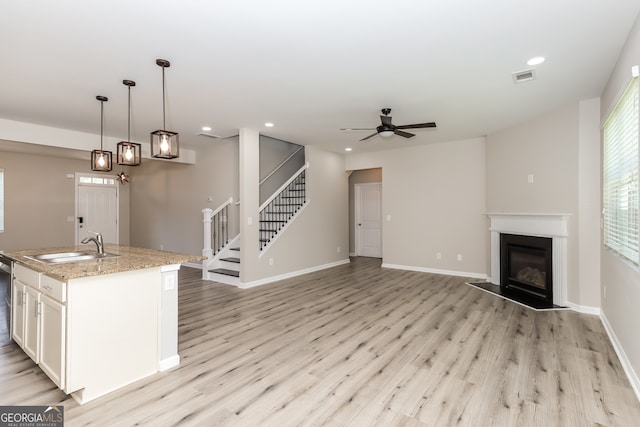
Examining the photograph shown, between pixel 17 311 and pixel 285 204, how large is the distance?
14.9 ft

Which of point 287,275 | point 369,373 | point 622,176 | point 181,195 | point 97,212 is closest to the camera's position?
point 369,373

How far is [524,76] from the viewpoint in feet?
10.7

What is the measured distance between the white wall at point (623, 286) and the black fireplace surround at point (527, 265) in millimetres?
878

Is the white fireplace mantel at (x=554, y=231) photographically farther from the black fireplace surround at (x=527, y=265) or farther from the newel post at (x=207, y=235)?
the newel post at (x=207, y=235)

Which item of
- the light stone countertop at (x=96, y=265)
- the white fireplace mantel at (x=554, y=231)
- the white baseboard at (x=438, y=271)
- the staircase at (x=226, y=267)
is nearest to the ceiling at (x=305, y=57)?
the white fireplace mantel at (x=554, y=231)

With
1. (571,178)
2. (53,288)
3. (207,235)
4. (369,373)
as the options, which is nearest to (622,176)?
(571,178)

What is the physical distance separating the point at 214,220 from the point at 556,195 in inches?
239

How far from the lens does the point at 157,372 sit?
101 inches

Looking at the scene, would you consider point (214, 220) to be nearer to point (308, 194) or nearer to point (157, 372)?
point (308, 194)

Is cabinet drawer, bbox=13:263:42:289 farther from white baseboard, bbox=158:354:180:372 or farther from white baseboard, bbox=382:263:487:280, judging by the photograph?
white baseboard, bbox=382:263:487:280

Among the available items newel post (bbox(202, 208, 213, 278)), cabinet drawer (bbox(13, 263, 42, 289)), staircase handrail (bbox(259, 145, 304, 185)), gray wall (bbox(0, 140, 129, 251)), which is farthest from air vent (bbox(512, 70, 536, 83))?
gray wall (bbox(0, 140, 129, 251))

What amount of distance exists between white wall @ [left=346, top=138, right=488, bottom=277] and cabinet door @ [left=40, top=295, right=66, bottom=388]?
5994 millimetres

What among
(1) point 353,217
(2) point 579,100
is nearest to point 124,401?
(2) point 579,100

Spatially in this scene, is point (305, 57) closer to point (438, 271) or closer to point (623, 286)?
point (623, 286)
